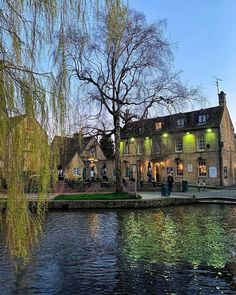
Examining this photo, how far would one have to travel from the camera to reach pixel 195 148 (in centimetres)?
4150

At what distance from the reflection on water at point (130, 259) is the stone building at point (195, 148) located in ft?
72.2

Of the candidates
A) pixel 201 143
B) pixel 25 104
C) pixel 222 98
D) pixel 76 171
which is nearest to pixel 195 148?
pixel 201 143

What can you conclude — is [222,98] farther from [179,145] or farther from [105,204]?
[105,204]

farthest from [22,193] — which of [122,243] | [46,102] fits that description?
[122,243]

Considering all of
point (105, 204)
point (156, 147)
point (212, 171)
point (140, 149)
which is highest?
point (156, 147)

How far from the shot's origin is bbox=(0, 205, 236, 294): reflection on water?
7469 mm

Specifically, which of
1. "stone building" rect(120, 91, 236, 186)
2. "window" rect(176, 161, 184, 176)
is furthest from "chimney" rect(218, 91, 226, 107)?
"window" rect(176, 161, 184, 176)

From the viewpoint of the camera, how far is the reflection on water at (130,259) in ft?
24.5

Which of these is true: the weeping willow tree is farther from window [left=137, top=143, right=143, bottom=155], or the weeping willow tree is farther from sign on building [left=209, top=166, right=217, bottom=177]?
window [left=137, top=143, right=143, bottom=155]

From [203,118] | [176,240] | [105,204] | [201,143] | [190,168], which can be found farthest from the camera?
[190,168]

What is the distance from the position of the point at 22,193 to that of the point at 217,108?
1551 inches

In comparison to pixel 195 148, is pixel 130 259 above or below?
below

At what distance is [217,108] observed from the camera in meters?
41.0

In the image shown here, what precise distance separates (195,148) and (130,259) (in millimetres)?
33177
